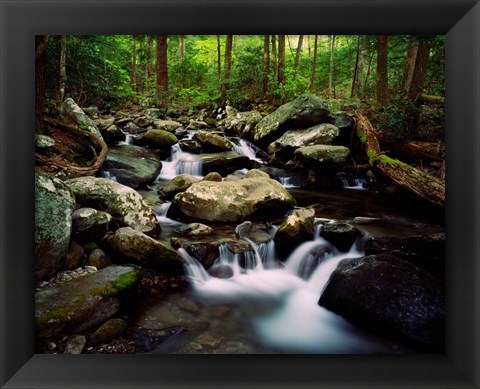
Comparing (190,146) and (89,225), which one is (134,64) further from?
(89,225)

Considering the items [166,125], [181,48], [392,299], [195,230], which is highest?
[181,48]

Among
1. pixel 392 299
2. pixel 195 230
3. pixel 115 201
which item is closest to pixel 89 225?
pixel 115 201

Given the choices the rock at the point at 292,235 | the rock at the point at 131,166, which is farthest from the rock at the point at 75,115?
the rock at the point at 292,235

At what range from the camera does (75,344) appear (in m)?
1.91

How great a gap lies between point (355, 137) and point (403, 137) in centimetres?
116

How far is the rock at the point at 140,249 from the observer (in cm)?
256

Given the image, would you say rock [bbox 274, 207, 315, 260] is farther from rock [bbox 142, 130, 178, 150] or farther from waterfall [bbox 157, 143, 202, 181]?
rock [bbox 142, 130, 178, 150]

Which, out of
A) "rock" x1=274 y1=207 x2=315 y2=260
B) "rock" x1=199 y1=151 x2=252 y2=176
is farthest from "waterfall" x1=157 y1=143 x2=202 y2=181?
"rock" x1=274 y1=207 x2=315 y2=260

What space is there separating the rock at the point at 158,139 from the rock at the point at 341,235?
11.6 feet

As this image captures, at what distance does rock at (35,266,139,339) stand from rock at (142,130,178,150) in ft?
12.3

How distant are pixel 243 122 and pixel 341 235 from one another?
4459 mm

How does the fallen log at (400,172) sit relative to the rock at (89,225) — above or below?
above

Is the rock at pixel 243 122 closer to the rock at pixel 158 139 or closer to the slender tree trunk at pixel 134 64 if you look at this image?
the rock at pixel 158 139

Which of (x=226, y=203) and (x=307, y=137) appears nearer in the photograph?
(x=226, y=203)
